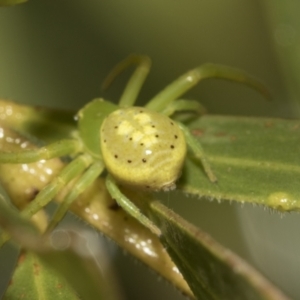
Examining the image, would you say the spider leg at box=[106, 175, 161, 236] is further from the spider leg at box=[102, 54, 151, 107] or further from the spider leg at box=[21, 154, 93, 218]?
the spider leg at box=[102, 54, 151, 107]

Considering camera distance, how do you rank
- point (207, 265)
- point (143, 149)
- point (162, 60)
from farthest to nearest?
point (162, 60)
point (143, 149)
point (207, 265)

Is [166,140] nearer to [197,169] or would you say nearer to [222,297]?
[197,169]

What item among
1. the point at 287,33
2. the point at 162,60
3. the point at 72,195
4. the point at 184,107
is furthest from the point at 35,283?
the point at 162,60

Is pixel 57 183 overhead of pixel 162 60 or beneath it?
overhead

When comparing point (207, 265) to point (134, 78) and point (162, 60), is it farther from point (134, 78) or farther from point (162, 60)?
point (162, 60)

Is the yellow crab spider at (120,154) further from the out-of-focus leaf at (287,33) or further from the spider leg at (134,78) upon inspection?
the out-of-focus leaf at (287,33)

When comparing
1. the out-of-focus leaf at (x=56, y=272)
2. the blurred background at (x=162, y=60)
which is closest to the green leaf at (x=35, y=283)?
the out-of-focus leaf at (x=56, y=272)

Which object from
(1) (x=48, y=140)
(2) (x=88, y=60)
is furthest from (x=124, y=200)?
(2) (x=88, y=60)
